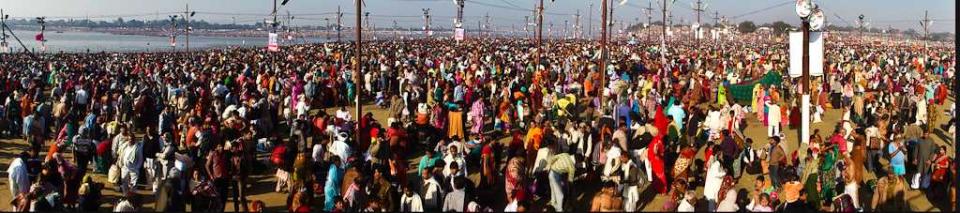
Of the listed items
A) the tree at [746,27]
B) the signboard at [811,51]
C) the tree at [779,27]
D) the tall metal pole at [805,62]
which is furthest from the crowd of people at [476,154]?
the tree at [746,27]

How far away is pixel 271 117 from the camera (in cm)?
1647

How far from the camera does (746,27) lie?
158 metres

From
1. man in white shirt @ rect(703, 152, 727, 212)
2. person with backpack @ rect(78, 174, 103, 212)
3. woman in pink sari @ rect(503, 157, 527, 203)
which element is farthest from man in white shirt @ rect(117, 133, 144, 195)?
man in white shirt @ rect(703, 152, 727, 212)

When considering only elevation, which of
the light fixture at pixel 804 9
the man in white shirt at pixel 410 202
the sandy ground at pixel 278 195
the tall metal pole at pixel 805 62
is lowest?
the sandy ground at pixel 278 195

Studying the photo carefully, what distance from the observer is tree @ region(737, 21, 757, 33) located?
509 feet

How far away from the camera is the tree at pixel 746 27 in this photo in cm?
15500

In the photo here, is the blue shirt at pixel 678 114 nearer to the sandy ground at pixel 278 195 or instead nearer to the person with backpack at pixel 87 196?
the sandy ground at pixel 278 195

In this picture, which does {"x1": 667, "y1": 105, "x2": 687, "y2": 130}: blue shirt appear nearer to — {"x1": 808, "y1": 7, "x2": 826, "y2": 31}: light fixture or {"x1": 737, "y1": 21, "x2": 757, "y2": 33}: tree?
{"x1": 808, "y1": 7, "x2": 826, "y2": 31}: light fixture

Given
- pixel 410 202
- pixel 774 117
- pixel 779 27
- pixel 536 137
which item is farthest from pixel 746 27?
pixel 410 202

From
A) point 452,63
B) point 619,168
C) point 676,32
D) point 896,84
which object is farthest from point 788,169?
point 676,32

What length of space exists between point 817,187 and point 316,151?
268 inches

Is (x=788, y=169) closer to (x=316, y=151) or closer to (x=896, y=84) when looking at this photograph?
(x=316, y=151)

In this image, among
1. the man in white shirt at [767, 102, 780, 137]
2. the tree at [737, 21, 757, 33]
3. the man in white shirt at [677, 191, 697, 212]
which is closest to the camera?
the man in white shirt at [677, 191, 697, 212]

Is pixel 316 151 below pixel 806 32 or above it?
below
